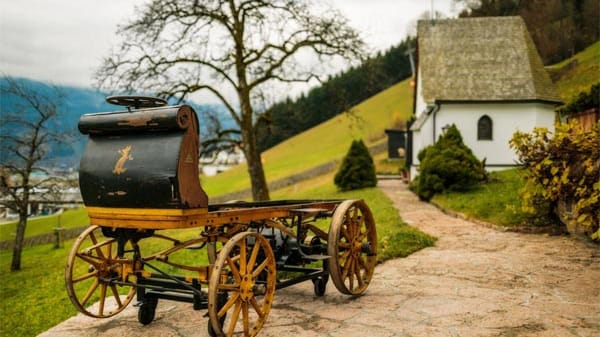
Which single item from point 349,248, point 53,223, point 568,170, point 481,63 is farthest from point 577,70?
point 53,223

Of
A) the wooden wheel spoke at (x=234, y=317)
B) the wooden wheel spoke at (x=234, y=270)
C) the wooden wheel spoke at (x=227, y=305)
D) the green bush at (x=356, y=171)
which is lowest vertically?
the wooden wheel spoke at (x=234, y=317)

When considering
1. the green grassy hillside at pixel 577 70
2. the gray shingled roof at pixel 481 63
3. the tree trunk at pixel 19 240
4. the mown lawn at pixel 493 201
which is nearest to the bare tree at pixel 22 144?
the tree trunk at pixel 19 240

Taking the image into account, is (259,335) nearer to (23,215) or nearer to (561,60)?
(23,215)

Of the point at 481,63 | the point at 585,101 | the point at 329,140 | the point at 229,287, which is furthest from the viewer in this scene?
the point at 329,140

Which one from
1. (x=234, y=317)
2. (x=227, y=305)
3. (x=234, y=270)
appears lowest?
(x=234, y=317)

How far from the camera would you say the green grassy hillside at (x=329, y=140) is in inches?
2358

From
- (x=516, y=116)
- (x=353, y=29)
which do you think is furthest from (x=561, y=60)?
(x=353, y=29)

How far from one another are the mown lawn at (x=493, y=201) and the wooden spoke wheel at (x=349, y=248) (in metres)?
5.51

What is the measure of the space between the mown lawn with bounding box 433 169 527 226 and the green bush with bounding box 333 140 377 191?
709 cm

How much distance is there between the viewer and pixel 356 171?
26031 mm

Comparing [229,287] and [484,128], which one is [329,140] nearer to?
[484,128]

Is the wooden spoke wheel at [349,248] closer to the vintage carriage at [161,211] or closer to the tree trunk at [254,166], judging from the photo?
the vintage carriage at [161,211]

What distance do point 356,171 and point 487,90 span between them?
7.73 metres

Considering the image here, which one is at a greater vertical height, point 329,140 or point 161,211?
point 329,140
